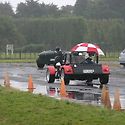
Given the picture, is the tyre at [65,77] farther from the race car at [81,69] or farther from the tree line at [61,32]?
the tree line at [61,32]

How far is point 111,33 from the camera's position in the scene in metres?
88.1

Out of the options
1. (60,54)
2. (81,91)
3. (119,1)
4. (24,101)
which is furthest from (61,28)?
(24,101)

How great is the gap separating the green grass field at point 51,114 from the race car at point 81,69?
860 cm

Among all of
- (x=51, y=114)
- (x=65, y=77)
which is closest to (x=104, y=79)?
(x=65, y=77)

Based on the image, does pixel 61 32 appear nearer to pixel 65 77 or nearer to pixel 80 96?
pixel 65 77

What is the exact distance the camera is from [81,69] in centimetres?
2369

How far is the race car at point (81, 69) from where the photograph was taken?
23580mm

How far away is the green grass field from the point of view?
37.5ft

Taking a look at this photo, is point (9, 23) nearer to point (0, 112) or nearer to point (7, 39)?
point (7, 39)

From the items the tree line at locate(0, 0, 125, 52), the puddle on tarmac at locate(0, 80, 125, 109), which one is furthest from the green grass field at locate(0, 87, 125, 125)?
the tree line at locate(0, 0, 125, 52)

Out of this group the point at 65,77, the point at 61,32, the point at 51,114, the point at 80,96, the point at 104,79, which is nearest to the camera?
the point at 51,114

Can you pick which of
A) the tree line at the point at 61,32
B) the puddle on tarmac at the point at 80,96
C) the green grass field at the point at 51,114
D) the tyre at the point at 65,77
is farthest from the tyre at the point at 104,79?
Answer: the tree line at the point at 61,32

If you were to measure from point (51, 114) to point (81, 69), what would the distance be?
37.1ft

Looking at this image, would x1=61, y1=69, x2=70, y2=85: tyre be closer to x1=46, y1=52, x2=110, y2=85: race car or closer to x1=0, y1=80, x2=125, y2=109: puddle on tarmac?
x1=46, y1=52, x2=110, y2=85: race car
